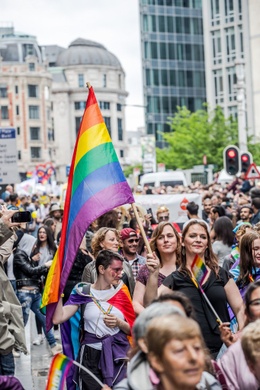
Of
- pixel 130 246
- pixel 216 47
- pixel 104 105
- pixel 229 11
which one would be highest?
pixel 229 11

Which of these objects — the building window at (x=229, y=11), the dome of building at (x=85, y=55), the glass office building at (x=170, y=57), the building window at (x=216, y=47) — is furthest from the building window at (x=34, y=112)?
the building window at (x=229, y=11)

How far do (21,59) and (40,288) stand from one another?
425ft

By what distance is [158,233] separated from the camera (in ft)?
28.7

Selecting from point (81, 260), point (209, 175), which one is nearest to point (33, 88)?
point (209, 175)

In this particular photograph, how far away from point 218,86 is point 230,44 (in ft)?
12.8

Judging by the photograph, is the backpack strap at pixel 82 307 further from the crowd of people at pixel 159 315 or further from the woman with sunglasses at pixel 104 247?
the woman with sunglasses at pixel 104 247

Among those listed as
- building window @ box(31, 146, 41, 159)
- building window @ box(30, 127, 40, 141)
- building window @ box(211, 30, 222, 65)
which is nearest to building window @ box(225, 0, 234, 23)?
building window @ box(211, 30, 222, 65)

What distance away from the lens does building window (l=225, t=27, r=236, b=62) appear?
308ft

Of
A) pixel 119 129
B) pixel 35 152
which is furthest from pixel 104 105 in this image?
pixel 35 152

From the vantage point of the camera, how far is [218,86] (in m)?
96.4

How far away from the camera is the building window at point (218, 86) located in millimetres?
96062

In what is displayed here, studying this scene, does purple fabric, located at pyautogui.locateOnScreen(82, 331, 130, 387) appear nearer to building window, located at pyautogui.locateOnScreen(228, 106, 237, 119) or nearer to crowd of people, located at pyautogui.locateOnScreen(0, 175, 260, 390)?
crowd of people, located at pyautogui.locateOnScreen(0, 175, 260, 390)

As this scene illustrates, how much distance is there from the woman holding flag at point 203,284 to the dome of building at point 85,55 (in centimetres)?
16276

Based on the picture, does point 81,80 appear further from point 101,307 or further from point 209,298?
point 209,298
